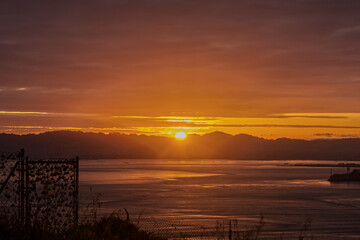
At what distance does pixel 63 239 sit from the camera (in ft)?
36.7

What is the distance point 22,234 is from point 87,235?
1.59 metres

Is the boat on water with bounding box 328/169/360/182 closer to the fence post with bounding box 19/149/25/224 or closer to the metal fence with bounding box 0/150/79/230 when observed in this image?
the metal fence with bounding box 0/150/79/230

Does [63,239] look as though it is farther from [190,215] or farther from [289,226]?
[190,215]

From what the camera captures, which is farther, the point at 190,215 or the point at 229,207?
the point at 229,207

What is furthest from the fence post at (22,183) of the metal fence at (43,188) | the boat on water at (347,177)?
the boat on water at (347,177)

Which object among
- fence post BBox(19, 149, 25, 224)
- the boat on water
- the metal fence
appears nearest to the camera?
the metal fence

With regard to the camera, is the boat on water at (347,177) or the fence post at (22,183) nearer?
the fence post at (22,183)

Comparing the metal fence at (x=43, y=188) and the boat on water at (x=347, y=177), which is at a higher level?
the metal fence at (x=43, y=188)

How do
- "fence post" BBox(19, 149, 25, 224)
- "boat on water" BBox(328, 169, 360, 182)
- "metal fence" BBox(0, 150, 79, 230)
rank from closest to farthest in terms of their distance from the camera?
"metal fence" BBox(0, 150, 79, 230)
"fence post" BBox(19, 149, 25, 224)
"boat on water" BBox(328, 169, 360, 182)

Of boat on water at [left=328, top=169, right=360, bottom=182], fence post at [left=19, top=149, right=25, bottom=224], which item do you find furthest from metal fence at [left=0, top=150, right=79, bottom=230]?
boat on water at [left=328, top=169, right=360, bottom=182]

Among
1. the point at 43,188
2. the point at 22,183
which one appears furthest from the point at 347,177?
the point at 43,188

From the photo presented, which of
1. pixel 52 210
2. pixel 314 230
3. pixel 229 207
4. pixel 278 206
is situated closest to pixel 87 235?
pixel 52 210

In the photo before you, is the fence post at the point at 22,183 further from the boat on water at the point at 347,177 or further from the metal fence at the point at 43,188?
the boat on water at the point at 347,177

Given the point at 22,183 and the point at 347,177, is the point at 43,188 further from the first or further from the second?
the point at 347,177
